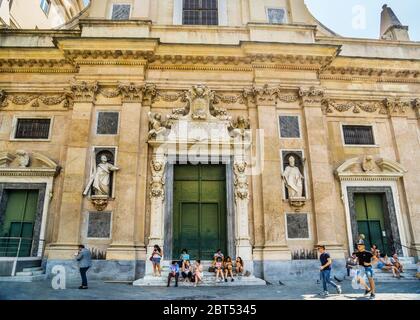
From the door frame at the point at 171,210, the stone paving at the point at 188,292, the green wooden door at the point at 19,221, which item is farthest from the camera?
the green wooden door at the point at 19,221

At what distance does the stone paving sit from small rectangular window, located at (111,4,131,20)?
1202cm

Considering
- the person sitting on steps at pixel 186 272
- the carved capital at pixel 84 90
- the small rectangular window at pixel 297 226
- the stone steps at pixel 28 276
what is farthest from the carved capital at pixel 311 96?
the stone steps at pixel 28 276

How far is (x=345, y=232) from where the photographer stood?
1312 cm

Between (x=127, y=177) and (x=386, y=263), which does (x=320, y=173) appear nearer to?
(x=386, y=263)

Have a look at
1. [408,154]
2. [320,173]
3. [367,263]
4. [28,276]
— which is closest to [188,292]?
[367,263]

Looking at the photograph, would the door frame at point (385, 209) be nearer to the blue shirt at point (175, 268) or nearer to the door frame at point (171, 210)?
the door frame at point (171, 210)

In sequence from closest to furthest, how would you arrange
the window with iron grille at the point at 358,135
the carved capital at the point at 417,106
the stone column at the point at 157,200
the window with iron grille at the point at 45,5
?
the stone column at the point at 157,200
the window with iron grille at the point at 358,135
the carved capital at the point at 417,106
the window with iron grille at the point at 45,5

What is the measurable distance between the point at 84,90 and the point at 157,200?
5.70 meters

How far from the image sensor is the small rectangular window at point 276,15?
51.4ft

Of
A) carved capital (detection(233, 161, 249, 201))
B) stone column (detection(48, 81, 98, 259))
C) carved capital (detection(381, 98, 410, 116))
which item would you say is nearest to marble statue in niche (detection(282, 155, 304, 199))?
carved capital (detection(233, 161, 249, 201))

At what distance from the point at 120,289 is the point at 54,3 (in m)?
24.4

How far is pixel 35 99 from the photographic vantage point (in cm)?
1421

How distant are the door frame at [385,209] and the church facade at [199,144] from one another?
46 mm
